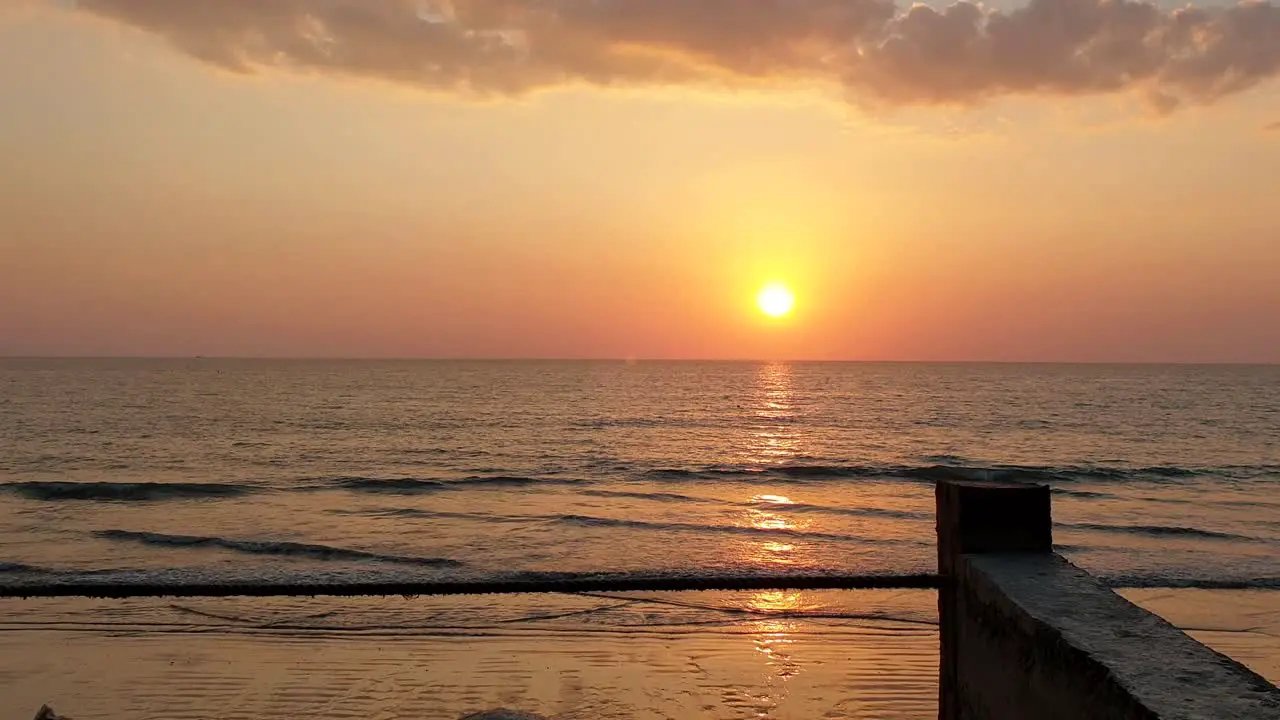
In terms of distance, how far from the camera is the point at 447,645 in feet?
30.2

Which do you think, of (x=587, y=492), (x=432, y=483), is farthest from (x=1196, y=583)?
(x=432, y=483)

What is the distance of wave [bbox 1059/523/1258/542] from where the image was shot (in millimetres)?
17328

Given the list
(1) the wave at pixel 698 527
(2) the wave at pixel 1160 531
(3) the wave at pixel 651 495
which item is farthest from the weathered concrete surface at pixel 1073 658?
(3) the wave at pixel 651 495

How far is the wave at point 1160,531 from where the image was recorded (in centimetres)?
1733

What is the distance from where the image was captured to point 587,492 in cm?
2317

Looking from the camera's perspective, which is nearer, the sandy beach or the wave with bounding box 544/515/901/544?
the sandy beach

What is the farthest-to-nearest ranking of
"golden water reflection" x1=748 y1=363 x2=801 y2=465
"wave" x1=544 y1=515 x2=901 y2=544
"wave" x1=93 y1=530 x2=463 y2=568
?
"golden water reflection" x1=748 y1=363 x2=801 y2=465, "wave" x1=544 y1=515 x2=901 y2=544, "wave" x1=93 y1=530 x2=463 y2=568

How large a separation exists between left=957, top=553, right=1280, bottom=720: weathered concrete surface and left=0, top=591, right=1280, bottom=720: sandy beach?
506cm

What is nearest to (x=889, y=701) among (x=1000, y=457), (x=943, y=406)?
(x=1000, y=457)

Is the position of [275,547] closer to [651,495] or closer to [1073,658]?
[651,495]

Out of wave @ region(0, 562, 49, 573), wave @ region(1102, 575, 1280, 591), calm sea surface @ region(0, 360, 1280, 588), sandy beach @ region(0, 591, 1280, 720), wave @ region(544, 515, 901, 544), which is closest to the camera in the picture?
sandy beach @ region(0, 591, 1280, 720)

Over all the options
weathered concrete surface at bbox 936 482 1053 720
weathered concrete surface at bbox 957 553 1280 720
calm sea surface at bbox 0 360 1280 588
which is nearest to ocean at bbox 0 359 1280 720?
calm sea surface at bbox 0 360 1280 588

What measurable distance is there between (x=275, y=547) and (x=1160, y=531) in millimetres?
17460

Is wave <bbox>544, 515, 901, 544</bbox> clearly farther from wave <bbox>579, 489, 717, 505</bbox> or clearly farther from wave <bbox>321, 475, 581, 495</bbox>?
wave <bbox>321, 475, 581, 495</bbox>
